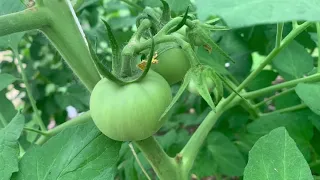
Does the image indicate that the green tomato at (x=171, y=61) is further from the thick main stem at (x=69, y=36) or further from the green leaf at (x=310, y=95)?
the green leaf at (x=310, y=95)

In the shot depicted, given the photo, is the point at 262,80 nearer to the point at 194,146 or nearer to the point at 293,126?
the point at 293,126

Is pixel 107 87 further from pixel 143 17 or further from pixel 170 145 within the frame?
pixel 170 145

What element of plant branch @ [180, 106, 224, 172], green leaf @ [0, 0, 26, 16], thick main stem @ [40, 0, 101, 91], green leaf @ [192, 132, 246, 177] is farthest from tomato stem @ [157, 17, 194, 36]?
green leaf @ [192, 132, 246, 177]

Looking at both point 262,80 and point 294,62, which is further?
point 262,80

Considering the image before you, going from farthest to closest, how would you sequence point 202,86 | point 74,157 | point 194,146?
point 194,146, point 74,157, point 202,86

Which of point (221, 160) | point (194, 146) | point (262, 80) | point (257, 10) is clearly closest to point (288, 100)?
point (262, 80)

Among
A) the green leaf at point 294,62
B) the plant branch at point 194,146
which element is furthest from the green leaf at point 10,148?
the green leaf at point 294,62

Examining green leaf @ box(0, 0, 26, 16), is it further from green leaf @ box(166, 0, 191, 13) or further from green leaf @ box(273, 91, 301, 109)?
green leaf @ box(273, 91, 301, 109)
